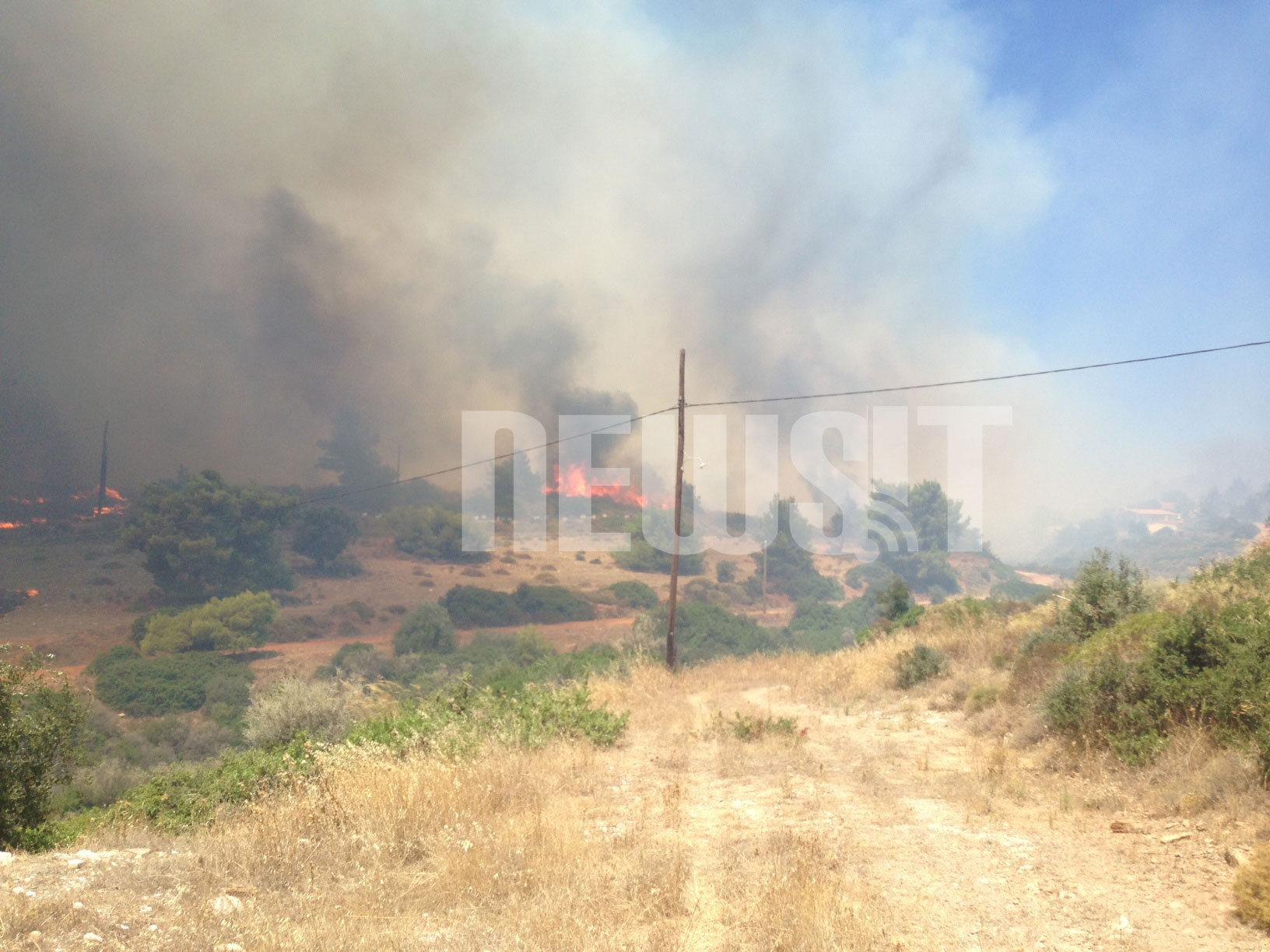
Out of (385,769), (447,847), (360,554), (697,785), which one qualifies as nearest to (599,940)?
(447,847)

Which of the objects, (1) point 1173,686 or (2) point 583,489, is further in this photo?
(2) point 583,489

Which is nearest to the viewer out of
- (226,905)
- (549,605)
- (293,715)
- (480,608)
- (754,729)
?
(226,905)

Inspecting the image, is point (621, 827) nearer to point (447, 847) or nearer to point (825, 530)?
point (447, 847)

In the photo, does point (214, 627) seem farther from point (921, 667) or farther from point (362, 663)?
point (921, 667)

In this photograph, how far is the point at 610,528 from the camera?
74.6 m

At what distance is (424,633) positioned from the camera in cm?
4628

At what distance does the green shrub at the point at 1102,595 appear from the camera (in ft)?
38.2

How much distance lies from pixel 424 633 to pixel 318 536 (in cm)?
2381

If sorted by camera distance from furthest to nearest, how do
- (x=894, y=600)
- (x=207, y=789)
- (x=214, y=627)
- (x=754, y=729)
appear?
(x=214, y=627), (x=894, y=600), (x=754, y=729), (x=207, y=789)

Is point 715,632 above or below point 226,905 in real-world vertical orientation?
below

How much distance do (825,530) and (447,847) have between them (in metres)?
87.0

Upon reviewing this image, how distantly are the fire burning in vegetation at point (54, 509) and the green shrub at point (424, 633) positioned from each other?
3505cm

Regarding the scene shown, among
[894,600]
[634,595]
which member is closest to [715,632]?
[634,595]

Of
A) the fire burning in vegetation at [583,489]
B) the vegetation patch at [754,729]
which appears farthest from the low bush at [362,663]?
the vegetation patch at [754,729]
